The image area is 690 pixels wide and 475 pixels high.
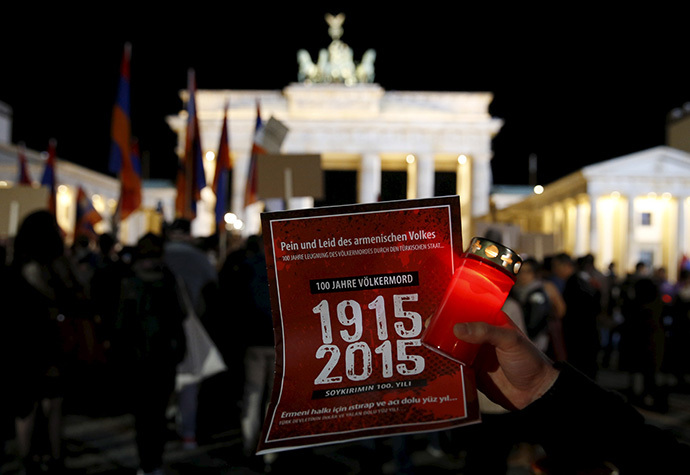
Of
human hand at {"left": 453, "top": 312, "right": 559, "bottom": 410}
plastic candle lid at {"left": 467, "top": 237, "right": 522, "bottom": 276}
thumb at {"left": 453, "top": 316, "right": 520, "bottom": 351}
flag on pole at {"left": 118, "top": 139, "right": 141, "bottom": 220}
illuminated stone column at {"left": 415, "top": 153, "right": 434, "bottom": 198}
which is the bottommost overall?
human hand at {"left": 453, "top": 312, "right": 559, "bottom": 410}

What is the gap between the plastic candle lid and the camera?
1.21m

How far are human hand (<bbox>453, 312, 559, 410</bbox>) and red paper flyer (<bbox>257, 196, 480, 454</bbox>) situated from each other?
14 centimetres

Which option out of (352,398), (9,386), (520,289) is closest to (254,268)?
(9,386)

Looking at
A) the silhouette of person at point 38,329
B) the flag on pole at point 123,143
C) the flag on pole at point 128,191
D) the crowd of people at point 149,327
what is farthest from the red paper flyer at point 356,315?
the flag on pole at point 128,191

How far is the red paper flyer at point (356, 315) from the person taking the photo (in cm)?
130

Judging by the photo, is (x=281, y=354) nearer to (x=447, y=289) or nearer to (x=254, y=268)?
(x=447, y=289)

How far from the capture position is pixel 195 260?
268 inches

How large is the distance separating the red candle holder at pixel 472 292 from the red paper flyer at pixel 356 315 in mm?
111

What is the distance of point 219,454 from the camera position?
20.9 feet

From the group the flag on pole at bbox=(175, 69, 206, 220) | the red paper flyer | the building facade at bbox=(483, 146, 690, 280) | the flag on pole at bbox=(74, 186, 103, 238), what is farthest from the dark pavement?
the building facade at bbox=(483, 146, 690, 280)

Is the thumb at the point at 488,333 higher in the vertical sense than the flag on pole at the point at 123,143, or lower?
lower

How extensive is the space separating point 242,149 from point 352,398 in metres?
44.2

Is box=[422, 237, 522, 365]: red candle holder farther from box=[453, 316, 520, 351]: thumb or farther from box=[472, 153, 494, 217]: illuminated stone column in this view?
box=[472, 153, 494, 217]: illuminated stone column

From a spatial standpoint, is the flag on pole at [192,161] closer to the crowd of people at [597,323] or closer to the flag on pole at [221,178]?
the flag on pole at [221,178]
